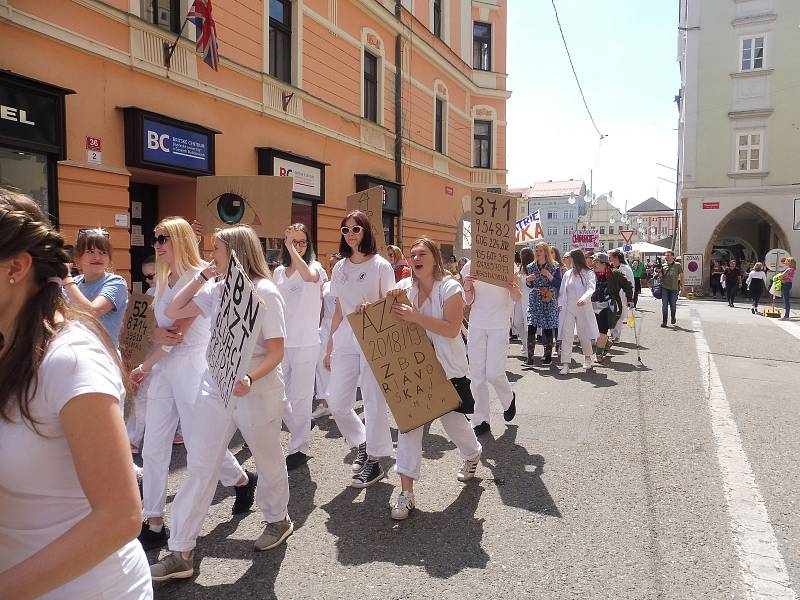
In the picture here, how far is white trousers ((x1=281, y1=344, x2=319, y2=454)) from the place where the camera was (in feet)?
16.6

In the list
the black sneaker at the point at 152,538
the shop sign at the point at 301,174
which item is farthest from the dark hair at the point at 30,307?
the shop sign at the point at 301,174

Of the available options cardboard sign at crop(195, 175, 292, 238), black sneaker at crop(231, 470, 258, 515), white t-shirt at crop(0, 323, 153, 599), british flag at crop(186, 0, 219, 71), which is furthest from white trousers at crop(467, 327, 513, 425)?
british flag at crop(186, 0, 219, 71)

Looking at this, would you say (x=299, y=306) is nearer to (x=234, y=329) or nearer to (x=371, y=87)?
(x=234, y=329)

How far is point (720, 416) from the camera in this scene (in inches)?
256

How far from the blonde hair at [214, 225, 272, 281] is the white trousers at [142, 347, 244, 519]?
2.08 feet

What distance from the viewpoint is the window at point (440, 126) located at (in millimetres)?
21438

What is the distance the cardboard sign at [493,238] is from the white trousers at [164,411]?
2863 millimetres

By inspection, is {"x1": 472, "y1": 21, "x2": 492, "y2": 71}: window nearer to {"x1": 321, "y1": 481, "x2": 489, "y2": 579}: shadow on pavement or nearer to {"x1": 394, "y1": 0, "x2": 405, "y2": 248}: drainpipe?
{"x1": 394, "y1": 0, "x2": 405, "y2": 248}: drainpipe

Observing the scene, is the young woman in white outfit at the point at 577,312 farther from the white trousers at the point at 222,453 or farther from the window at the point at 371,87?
the window at the point at 371,87

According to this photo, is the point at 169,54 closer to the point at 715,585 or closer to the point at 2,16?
the point at 2,16

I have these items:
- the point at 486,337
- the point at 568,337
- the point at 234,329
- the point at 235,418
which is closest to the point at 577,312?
the point at 568,337

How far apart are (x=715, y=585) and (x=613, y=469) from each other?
5.67ft

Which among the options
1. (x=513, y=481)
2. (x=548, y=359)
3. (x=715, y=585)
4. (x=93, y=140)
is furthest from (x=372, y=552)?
(x=93, y=140)

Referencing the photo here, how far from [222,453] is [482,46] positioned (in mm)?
23779
